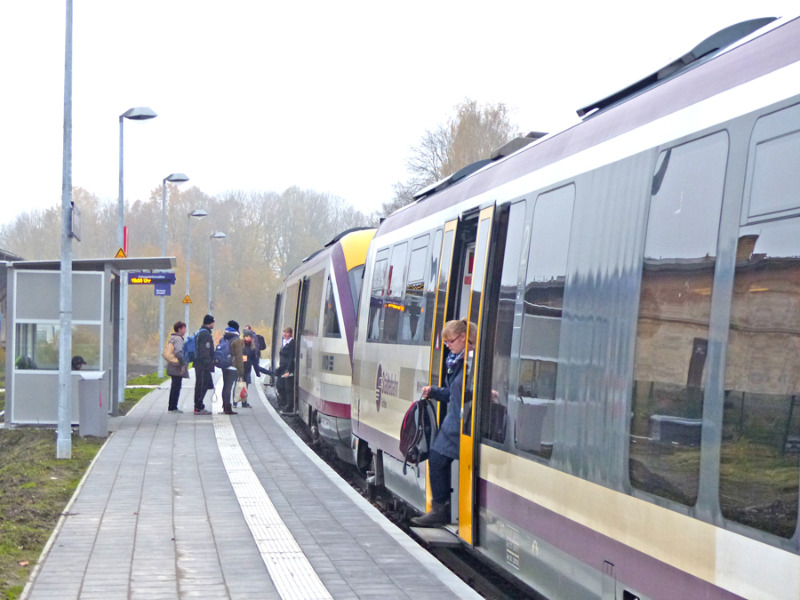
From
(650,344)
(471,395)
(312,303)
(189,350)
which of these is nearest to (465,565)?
(471,395)

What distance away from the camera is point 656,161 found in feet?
16.1

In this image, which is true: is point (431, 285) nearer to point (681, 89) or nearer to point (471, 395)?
point (471, 395)

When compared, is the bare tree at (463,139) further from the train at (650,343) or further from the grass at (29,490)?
Result: the train at (650,343)

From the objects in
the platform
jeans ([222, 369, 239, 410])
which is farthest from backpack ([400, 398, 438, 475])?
jeans ([222, 369, 239, 410])

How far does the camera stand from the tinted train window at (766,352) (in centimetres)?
362

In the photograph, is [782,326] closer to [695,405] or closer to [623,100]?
[695,405]

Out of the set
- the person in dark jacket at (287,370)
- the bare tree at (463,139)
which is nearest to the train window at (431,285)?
the person in dark jacket at (287,370)

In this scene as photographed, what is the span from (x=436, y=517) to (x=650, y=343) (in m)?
3.89

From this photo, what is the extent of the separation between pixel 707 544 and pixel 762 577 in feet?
1.35

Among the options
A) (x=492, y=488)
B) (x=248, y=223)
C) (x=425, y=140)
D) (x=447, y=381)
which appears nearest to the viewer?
(x=492, y=488)

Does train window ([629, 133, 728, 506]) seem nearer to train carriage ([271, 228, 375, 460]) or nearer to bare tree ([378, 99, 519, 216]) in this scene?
train carriage ([271, 228, 375, 460])

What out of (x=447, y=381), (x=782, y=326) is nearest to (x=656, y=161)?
(x=782, y=326)

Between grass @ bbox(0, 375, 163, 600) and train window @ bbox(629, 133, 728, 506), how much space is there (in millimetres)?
4127

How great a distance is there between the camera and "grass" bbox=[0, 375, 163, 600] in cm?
780
